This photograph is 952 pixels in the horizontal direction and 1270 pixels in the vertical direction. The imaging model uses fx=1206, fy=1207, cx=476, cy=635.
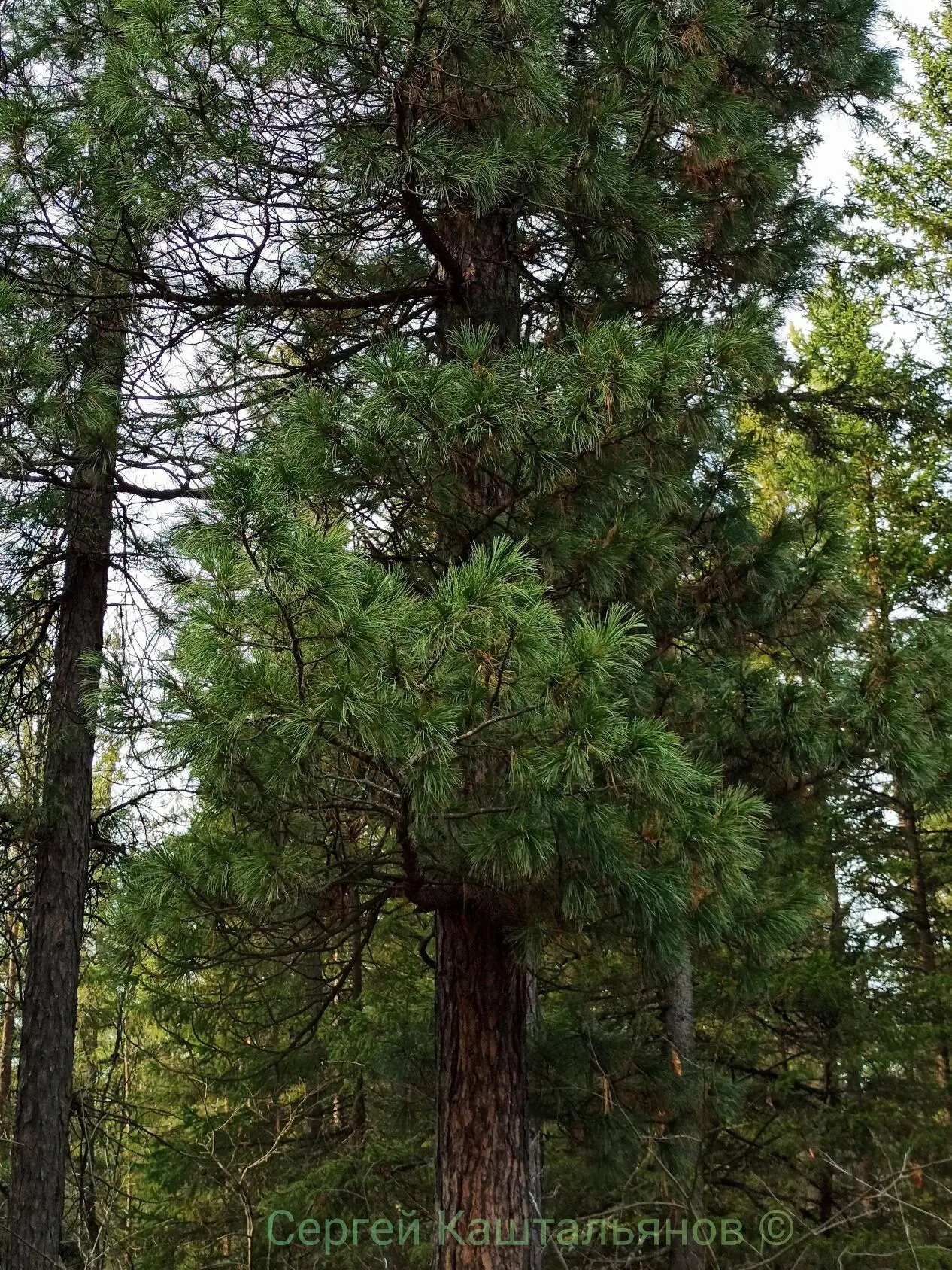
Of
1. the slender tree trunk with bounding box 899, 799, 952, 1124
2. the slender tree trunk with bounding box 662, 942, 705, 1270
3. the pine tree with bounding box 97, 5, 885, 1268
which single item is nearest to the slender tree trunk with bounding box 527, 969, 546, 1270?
the pine tree with bounding box 97, 5, 885, 1268

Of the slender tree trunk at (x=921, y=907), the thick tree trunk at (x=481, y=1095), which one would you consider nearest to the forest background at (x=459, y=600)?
the thick tree trunk at (x=481, y=1095)

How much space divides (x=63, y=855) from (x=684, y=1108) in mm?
3429

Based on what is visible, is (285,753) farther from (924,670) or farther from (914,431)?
(914,431)

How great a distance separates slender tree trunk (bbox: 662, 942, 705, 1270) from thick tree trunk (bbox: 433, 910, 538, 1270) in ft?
3.41

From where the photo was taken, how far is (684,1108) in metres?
5.92

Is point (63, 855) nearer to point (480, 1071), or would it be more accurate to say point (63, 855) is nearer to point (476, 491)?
point (480, 1071)

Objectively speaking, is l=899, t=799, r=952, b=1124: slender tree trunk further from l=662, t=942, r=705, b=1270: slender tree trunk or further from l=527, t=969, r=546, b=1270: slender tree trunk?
l=527, t=969, r=546, b=1270: slender tree trunk

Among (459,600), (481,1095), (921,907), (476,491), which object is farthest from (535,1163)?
(921,907)

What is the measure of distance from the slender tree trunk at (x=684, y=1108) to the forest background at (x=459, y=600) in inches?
1.2

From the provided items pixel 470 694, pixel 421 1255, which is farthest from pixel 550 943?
pixel 421 1255

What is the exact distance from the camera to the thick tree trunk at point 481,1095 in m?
4.22

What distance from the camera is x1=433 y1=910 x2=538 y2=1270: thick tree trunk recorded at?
4219 millimetres

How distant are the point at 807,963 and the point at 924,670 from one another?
12.6 feet

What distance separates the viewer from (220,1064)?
9727 mm
